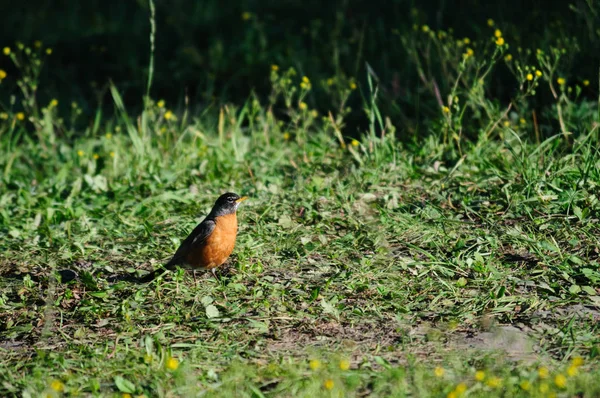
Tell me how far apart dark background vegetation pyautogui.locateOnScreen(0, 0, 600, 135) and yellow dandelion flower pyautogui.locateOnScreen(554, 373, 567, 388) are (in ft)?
13.8

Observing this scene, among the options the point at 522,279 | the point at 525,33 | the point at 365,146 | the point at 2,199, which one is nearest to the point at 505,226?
the point at 522,279

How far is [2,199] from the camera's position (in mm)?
6500

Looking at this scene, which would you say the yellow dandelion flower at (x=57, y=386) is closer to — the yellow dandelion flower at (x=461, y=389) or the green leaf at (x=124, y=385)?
the green leaf at (x=124, y=385)

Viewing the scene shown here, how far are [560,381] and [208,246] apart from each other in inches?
89.8

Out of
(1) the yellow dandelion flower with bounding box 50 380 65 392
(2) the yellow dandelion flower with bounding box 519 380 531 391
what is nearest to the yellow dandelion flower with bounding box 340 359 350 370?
(2) the yellow dandelion flower with bounding box 519 380 531 391

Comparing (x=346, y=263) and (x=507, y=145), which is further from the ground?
(x=507, y=145)

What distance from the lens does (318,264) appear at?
505 centimetres

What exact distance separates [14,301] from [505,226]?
313 centimetres

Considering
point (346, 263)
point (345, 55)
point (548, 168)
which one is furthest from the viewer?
point (345, 55)

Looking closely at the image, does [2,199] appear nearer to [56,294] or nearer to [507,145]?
[56,294]

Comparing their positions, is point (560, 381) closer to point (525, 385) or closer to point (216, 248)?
point (525, 385)

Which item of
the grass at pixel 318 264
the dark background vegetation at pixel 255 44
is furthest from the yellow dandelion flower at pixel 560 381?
the dark background vegetation at pixel 255 44

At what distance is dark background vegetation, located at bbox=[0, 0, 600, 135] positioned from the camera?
8125mm

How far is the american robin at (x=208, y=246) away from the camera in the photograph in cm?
486
